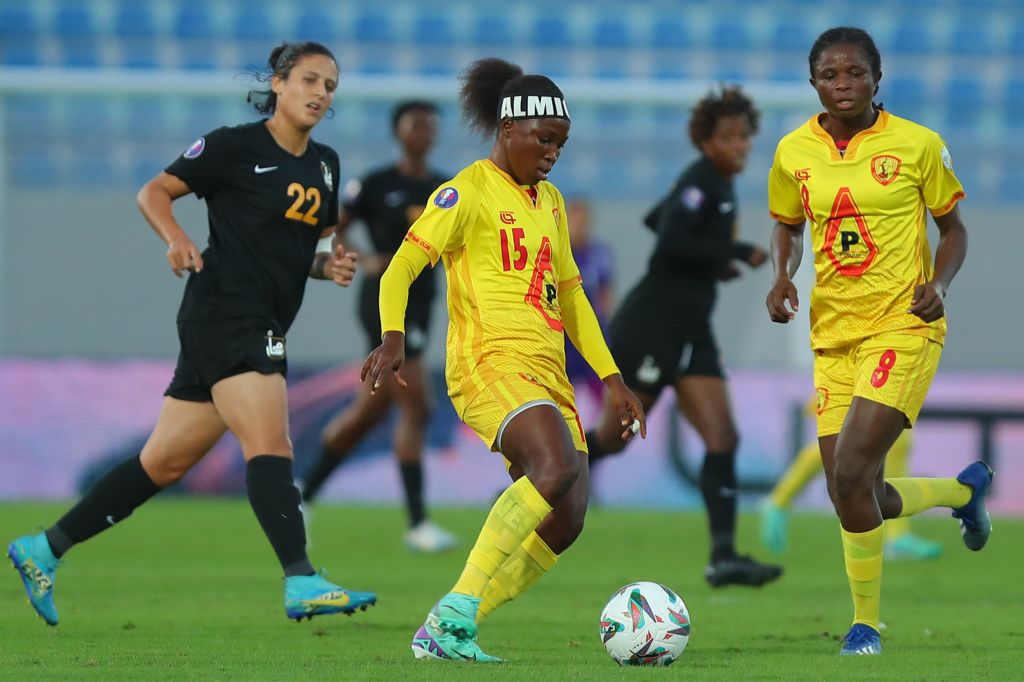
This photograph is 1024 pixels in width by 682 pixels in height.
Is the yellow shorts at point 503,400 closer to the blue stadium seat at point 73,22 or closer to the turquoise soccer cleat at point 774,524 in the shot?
the turquoise soccer cleat at point 774,524

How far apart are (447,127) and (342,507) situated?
15.3 ft

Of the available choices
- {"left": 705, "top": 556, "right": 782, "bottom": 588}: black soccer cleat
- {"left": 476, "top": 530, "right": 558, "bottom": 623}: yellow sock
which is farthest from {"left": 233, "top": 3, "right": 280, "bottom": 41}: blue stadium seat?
{"left": 476, "top": 530, "right": 558, "bottom": 623}: yellow sock

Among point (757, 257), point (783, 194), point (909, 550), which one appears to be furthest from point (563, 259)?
point (909, 550)

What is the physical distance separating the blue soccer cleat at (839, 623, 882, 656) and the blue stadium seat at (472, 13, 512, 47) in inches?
489

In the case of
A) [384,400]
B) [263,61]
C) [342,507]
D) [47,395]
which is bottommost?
[342,507]

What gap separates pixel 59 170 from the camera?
15391 millimetres

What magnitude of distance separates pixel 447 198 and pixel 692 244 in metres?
2.95

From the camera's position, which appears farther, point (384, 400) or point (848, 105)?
point (384, 400)

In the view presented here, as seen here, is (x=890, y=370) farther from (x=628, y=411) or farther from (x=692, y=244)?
(x=692, y=244)

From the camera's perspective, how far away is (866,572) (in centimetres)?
523

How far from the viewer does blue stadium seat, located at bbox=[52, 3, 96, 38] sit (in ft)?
54.9

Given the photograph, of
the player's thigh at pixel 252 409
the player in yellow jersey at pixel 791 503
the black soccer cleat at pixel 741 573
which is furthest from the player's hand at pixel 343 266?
Result: the player in yellow jersey at pixel 791 503

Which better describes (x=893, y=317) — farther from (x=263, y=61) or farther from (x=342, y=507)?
(x=263, y=61)

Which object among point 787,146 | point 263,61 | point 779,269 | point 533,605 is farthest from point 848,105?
point 263,61
